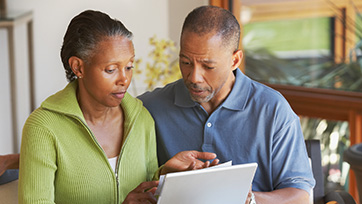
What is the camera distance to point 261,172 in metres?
2.07

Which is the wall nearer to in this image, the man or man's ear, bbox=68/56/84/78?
the man

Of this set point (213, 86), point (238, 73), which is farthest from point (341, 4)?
point (213, 86)

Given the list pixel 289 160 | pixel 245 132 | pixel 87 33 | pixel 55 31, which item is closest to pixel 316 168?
pixel 289 160

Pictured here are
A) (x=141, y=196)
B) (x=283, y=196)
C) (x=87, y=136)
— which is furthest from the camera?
(x=283, y=196)

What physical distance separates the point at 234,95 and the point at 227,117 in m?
0.08

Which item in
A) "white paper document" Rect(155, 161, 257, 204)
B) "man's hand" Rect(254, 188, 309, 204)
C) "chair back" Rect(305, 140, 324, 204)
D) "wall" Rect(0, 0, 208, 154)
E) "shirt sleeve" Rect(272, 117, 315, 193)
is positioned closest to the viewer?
"white paper document" Rect(155, 161, 257, 204)

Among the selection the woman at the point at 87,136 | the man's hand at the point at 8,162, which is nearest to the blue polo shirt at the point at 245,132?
the woman at the point at 87,136

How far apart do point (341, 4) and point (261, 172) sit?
1565 millimetres

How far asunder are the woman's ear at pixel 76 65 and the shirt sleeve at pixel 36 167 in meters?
0.21

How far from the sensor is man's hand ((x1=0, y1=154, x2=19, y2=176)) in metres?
1.88

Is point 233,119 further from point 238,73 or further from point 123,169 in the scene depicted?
point 123,169

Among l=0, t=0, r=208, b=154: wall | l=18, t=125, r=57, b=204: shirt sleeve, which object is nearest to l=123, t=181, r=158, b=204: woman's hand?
l=18, t=125, r=57, b=204: shirt sleeve

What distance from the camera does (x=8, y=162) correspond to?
1.89 meters

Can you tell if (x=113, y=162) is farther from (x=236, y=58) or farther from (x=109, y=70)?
(x=236, y=58)
